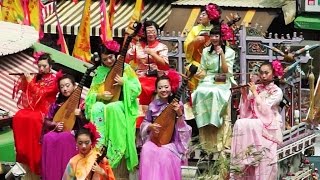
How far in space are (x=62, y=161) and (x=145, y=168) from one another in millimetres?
958

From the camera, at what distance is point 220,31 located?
15047 millimetres

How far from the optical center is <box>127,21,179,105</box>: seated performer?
50.1 feet

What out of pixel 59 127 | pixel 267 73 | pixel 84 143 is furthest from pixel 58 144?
pixel 267 73

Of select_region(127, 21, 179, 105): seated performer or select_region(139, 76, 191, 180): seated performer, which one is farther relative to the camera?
select_region(127, 21, 179, 105): seated performer

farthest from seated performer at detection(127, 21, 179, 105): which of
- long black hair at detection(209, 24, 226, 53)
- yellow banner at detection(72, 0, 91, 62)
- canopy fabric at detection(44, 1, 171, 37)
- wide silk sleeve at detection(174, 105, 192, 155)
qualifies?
canopy fabric at detection(44, 1, 171, 37)

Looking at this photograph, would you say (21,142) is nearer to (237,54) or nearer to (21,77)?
(21,77)

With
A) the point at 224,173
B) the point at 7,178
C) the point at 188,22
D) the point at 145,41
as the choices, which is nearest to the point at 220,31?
the point at 145,41

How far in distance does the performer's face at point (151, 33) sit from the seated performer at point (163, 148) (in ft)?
5.10

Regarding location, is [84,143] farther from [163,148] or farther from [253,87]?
[253,87]

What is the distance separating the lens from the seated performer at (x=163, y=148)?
44.9 ft

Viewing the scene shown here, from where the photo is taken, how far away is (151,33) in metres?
15.4

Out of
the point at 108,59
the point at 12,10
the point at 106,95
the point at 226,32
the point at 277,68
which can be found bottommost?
the point at 106,95

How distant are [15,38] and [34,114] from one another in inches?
144

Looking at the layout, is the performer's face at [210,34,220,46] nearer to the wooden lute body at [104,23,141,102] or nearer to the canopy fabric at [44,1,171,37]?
the wooden lute body at [104,23,141,102]
